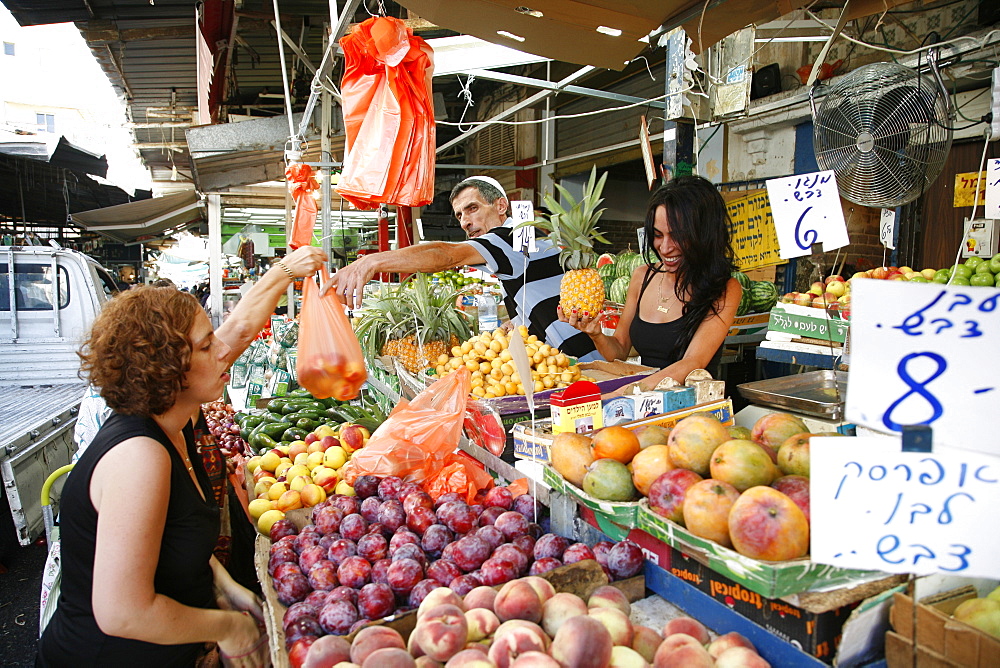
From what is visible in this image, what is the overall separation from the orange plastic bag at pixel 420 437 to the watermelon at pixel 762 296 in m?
3.94

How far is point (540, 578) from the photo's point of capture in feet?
5.04

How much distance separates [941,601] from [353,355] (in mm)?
2104

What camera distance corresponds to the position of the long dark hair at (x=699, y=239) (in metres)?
3.09

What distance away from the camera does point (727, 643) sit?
131cm

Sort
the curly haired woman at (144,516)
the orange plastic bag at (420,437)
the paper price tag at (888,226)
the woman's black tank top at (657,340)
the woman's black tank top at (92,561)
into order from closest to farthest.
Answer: the curly haired woman at (144,516) → the woman's black tank top at (92,561) → the orange plastic bag at (420,437) → the woman's black tank top at (657,340) → the paper price tag at (888,226)

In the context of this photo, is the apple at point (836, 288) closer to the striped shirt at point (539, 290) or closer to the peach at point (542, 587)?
the striped shirt at point (539, 290)

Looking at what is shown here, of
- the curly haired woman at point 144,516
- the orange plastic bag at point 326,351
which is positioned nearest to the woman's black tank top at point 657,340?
the orange plastic bag at point 326,351

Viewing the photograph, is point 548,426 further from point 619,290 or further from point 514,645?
point 619,290

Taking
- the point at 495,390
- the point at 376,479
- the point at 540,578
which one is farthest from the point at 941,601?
the point at 495,390

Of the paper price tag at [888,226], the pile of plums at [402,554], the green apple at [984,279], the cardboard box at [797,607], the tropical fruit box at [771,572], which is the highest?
the paper price tag at [888,226]

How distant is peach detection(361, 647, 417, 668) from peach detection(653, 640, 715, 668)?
0.53 metres

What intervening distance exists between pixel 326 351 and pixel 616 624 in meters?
1.65

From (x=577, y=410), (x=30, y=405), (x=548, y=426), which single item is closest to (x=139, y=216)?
(x=30, y=405)

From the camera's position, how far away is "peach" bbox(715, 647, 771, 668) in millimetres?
1229
